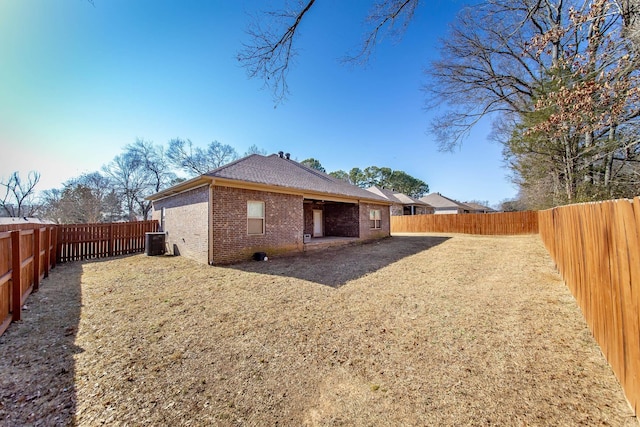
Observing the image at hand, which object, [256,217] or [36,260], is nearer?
[36,260]

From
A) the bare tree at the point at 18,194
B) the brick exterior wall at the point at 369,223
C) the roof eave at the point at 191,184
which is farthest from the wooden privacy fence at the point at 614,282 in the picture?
the bare tree at the point at 18,194

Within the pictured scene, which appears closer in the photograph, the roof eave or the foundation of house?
the roof eave

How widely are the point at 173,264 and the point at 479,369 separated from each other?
8.86m

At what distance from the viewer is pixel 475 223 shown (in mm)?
20312

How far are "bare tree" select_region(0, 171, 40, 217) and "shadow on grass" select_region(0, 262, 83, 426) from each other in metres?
30.4

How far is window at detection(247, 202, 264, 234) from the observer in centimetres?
913

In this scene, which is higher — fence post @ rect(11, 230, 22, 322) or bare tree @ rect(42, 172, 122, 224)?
bare tree @ rect(42, 172, 122, 224)

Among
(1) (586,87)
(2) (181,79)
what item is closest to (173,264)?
(2) (181,79)

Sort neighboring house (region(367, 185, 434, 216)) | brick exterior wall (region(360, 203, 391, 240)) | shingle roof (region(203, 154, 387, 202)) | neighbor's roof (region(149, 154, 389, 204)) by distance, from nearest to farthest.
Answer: neighbor's roof (region(149, 154, 389, 204)), shingle roof (region(203, 154, 387, 202)), brick exterior wall (region(360, 203, 391, 240)), neighboring house (region(367, 185, 434, 216))

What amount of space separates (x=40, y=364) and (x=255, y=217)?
675 centimetres

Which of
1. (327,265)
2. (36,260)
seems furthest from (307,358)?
(36,260)

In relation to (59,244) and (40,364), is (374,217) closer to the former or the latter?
(40,364)

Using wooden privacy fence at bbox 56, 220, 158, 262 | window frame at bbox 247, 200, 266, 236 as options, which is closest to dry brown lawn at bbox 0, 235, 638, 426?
window frame at bbox 247, 200, 266, 236

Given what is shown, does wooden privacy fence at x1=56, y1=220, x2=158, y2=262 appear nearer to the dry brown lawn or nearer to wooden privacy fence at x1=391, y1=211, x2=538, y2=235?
the dry brown lawn
